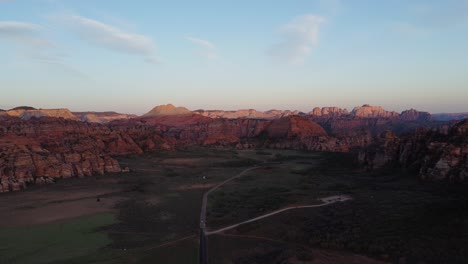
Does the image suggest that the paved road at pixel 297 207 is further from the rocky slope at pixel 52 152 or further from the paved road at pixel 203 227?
the rocky slope at pixel 52 152

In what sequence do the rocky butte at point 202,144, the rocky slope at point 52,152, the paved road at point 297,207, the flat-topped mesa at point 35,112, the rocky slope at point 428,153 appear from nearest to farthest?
the paved road at point 297,207, the rocky slope at point 428,153, the rocky butte at point 202,144, the rocky slope at point 52,152, the flat-topped mesa at point 35,112

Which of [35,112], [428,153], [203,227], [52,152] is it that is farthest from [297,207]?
[35,112]

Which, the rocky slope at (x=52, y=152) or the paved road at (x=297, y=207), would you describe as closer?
the paved road at (x=297, y=207)

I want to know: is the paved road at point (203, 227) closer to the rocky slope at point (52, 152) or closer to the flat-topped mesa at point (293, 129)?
the rocky slope at point (52, 152)

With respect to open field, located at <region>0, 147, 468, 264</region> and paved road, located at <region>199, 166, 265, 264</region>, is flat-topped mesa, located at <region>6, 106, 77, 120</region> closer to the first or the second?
open field, located at <region>0, 147, 468, 264</region>

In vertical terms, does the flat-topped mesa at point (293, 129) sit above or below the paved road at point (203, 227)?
above

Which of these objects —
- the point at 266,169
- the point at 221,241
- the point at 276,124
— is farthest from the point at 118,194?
the point at 276,124

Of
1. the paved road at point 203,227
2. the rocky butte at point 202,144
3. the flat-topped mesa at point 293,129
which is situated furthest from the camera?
the flat-topped mesa at point 293,129

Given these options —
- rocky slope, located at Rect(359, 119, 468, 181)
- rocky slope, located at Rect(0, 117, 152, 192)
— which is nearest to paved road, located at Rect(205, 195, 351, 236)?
rocky slope, located at Rect(359, 119, 468, 181)

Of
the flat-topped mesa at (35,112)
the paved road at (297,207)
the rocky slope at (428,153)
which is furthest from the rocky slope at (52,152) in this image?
the flat-topped mesa at (35,112)

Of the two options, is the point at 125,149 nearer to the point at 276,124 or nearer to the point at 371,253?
the point at 276,124

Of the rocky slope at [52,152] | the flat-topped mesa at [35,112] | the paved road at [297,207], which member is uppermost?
the flat-topped mesa at [35,112]
